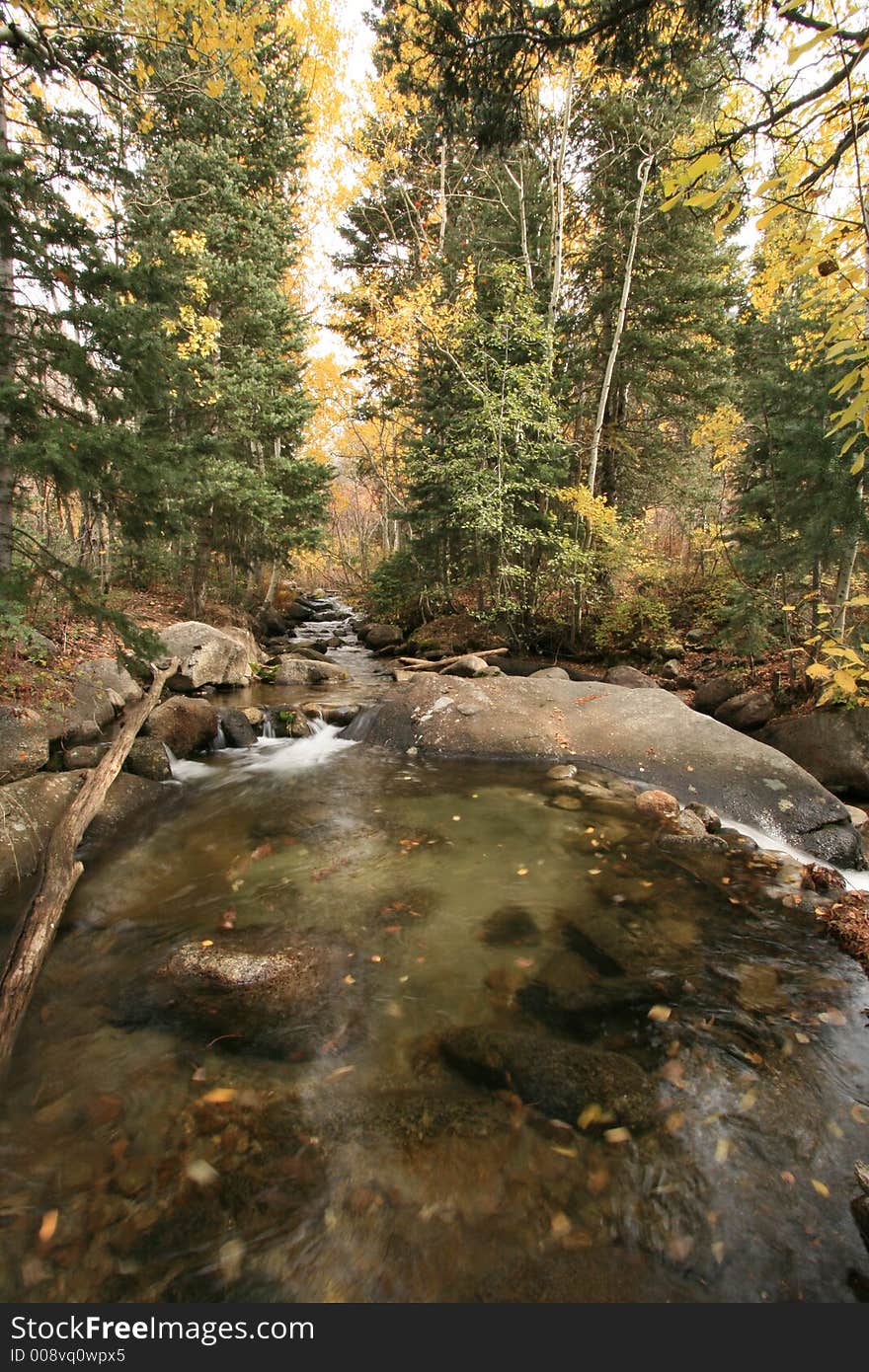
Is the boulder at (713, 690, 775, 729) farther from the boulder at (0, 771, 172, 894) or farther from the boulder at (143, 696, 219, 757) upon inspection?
the boulder at (0, 771, 172, 894)

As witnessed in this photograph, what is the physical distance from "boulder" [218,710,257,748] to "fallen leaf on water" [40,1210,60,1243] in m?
6.39

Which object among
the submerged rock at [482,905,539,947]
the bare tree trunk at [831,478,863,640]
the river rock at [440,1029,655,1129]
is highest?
the bare tree trunk at [831,478,863,640]

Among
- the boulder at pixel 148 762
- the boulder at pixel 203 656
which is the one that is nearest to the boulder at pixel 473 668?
the boulder at pixel 203 656

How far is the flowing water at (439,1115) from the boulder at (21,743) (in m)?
1.50

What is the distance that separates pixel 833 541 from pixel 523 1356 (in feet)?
25.4

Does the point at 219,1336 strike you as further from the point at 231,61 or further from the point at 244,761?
the point at 231,61

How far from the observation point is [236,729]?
8.30 m

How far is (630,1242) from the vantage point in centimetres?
201

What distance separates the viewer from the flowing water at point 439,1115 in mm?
1950

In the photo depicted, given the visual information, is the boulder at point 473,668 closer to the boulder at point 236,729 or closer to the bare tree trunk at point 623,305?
the boulder at point 236,729

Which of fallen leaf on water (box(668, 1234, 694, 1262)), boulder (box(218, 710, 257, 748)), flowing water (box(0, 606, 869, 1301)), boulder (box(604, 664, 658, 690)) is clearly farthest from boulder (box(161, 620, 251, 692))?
fallen leaf on water (box(668, 1234, 694, 1262))

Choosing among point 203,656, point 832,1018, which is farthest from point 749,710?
point 203,656

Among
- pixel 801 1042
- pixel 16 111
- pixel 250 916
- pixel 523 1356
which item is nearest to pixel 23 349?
pixel 16 111

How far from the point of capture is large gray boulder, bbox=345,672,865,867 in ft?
18.0
